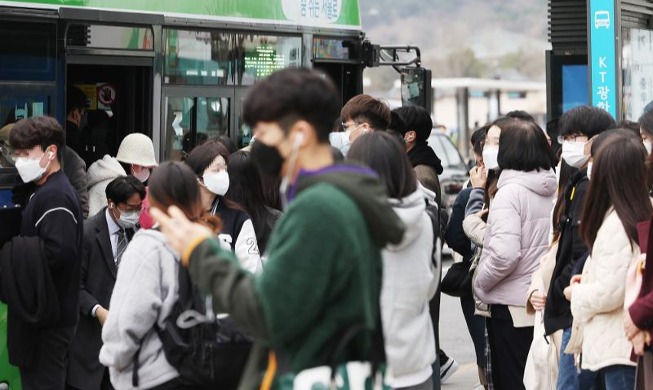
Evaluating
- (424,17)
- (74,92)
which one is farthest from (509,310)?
(424,17)

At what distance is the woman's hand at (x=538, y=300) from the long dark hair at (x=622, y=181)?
1000 millimetres

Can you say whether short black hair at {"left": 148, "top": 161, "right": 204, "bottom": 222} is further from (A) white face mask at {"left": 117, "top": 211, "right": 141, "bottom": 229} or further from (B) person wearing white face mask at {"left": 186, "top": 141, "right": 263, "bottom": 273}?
(A) white face mask at {"left": 117, "top": 211, "right": 141, "bottom": 229}

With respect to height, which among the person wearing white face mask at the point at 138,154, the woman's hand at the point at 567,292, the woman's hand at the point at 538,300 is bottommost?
the woman's hand at the point at 538,300

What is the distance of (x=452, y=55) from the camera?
11019 centimetres

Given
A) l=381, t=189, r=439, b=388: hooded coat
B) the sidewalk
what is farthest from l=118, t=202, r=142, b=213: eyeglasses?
the sidewalk

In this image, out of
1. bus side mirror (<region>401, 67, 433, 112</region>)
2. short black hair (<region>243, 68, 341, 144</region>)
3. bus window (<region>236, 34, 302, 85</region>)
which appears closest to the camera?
short black hair (<region>243, 68, 341, 144</region>)

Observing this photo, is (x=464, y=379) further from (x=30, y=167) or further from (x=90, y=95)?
(x=30, y=167)

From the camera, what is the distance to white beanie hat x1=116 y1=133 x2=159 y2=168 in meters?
8.08

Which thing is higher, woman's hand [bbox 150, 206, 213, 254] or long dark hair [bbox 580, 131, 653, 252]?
long dark hair [bbox 580, 131, 653, 252]

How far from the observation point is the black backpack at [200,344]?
4.75 metres

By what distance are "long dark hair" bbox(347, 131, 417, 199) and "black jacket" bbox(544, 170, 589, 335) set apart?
1.66 m

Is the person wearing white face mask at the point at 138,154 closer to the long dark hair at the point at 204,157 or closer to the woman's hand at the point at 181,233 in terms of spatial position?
the long dark hair at the point at 204,157

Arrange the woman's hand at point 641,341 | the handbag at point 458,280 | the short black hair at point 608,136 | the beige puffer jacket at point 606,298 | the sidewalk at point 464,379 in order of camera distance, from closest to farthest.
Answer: the woman's hand at point 641,341 → the beige puffer jacket at point 606,298 → the short black hair at point 608,136 → the handbag at point 458,280 → the sidewalk at point 464,379

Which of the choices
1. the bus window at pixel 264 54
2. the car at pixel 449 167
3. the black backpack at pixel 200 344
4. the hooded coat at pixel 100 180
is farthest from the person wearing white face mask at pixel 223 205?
the car at pixel 449 167
